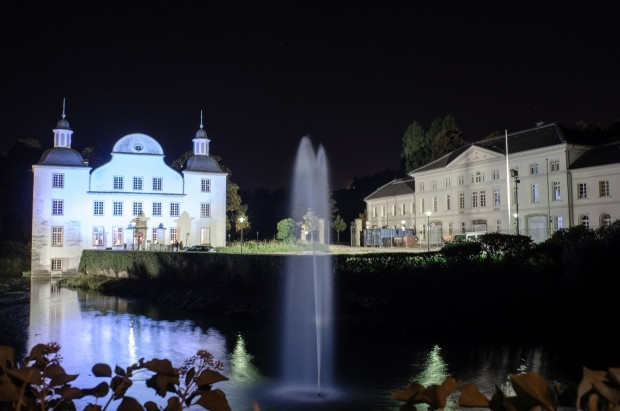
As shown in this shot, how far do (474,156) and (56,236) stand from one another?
136 feet

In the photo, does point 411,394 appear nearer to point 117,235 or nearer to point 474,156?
point 117,235

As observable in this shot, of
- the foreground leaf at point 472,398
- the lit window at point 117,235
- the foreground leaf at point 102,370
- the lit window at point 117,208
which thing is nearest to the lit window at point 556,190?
the lit window at point 117,208

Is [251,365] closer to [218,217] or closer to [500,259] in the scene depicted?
[500,259]

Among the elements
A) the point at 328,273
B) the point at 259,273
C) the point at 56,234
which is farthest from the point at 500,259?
the point at 56,234

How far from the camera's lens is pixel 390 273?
2453 cm

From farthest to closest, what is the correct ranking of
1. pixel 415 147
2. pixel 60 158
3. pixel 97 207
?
pixel 415 147 → pixel 97 207 → pixel 60 158

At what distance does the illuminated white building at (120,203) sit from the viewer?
52688 mm

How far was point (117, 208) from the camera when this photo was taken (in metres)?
54.7

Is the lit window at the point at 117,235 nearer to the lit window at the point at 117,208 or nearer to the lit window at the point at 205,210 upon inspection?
the lit window at the point at 117,208

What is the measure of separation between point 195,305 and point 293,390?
17.1 meters

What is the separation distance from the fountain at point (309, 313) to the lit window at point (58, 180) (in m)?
34.2

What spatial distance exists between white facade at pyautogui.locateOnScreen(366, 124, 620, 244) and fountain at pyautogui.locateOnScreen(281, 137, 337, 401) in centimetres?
2089

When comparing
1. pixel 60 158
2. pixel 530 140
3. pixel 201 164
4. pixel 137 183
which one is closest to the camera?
pixel 60 158

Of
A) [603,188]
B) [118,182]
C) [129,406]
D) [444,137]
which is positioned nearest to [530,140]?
[603,188]
